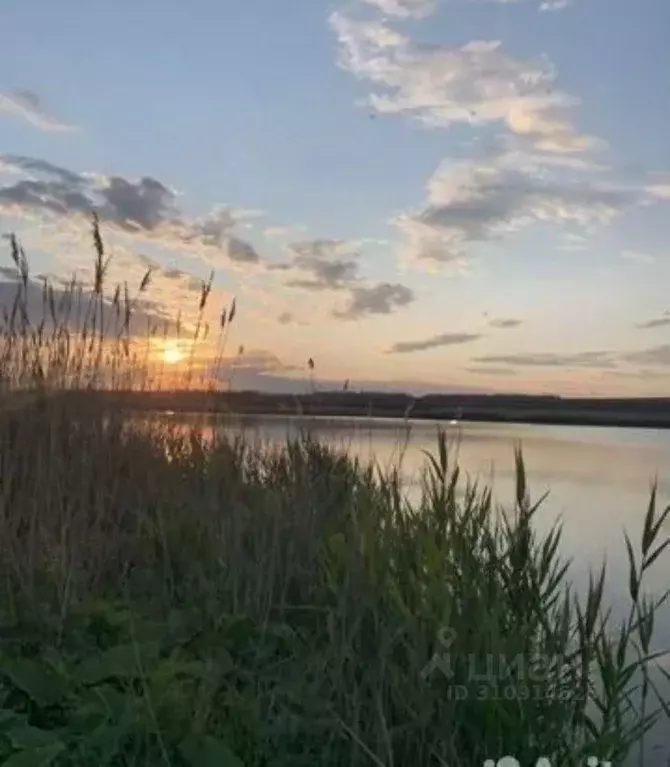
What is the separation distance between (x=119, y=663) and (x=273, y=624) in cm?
100

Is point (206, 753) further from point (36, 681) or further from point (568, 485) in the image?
point (568, 485)

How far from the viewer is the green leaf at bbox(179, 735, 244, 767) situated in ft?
7.57

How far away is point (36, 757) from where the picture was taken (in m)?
2.19

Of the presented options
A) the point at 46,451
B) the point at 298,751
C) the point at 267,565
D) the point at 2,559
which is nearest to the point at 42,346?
the point at 46,451

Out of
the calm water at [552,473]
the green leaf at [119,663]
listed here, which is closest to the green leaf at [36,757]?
the green leaf at [119,663]

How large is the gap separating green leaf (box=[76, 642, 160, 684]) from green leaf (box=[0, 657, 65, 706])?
0.07 meters

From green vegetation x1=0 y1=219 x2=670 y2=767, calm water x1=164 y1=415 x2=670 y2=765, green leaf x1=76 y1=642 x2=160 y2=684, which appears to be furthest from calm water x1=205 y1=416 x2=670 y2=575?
green leaf x1=76 y1=642 x2=160 y2=684

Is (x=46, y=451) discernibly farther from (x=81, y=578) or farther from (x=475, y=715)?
(x=475, y=715)

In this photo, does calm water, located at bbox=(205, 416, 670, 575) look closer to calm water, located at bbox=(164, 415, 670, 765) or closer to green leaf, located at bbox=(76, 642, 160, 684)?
calm water, located at bbox=(164, 415, 670, 765)

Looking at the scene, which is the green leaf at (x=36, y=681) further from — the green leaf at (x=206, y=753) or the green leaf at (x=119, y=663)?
the green leaf at (x=206, y=753)

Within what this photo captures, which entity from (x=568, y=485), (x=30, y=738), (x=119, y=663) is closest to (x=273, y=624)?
(x=119, y=663)

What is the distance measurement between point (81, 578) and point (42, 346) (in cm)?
165

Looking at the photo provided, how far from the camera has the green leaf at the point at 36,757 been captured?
2.17 metres

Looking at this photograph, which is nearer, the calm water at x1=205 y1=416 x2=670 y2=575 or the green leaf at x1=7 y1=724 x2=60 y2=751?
the green leaf at x1=7 y1=724 x2=60 y2=751
